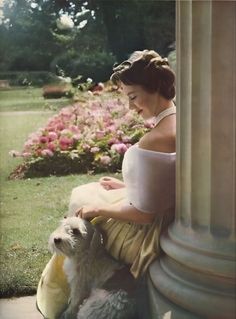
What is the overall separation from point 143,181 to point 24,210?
1231 mm

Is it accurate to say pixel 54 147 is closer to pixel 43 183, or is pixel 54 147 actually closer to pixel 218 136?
pixel 43 183

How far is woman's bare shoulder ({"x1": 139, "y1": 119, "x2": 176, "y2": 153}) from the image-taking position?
92.7 inches

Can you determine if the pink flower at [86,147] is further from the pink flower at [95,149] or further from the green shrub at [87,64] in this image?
the green shrub at [87,64]

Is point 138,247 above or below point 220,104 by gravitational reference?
below

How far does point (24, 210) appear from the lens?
3.41m

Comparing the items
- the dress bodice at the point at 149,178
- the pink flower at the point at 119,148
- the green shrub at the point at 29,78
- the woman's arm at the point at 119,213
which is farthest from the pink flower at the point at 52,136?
the dress bodice at the point at 149,178

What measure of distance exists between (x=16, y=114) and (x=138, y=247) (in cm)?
114

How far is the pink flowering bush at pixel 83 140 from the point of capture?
305 cm

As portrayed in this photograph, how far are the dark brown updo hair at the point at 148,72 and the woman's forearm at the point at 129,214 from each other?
1.59ft

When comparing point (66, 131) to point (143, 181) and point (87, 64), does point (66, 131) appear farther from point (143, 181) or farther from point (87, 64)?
point (143, 181)

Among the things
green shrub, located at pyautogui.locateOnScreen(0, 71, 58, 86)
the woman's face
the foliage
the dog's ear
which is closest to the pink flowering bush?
the foliage

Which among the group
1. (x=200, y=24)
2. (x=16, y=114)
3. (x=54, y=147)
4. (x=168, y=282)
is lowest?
(x=168, y=282)

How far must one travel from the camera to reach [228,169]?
2.07 m

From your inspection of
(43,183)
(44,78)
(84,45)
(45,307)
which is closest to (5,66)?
(44,78)
